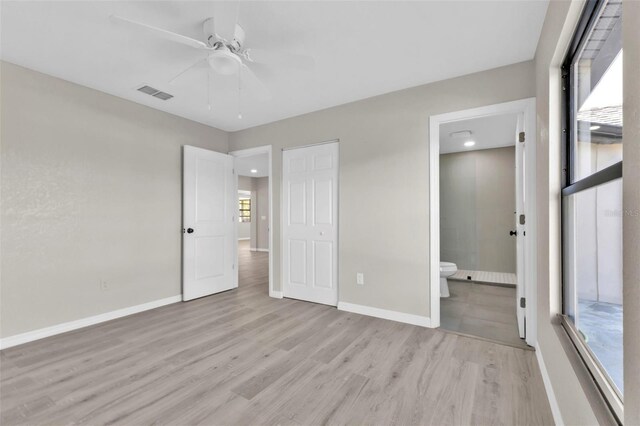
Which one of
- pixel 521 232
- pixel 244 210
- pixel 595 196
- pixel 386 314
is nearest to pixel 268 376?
pixel 386 314

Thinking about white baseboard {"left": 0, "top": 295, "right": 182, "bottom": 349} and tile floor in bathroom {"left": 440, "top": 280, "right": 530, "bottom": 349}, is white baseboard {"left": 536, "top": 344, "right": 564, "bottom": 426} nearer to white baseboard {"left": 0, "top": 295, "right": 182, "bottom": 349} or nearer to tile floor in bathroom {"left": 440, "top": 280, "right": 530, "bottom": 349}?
tile floor in bathroom {"left": 440, "top": 280, "right": 530, "bottom": 349}

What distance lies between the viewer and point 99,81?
287 centimetres

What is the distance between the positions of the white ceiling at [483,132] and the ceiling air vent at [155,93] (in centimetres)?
333

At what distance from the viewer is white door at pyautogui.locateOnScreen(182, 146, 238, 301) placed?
12.6ft

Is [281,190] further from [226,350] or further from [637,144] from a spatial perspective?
[637,144]

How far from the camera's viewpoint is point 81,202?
2.95 metres

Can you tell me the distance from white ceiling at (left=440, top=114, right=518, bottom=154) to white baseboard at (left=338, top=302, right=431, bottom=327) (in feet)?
7.26

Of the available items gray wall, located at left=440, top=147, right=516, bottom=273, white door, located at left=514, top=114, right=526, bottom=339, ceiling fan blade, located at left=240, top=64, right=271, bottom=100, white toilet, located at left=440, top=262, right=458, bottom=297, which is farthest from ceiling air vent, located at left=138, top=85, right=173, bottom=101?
gray wall, located at left=440, top=147, right=516, bottom=273

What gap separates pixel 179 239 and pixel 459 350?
139 inches

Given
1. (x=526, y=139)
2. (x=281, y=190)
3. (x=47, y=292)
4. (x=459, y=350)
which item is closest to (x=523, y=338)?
(x=459, y=350)

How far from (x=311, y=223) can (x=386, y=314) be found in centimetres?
144

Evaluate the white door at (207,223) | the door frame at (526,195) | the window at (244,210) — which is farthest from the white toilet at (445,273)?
the window at (244,210)

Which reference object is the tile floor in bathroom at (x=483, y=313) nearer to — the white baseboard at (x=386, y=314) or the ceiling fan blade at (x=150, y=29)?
the white baseboard at (x=386, y=314)

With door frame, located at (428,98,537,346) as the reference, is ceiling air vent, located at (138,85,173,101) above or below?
above
